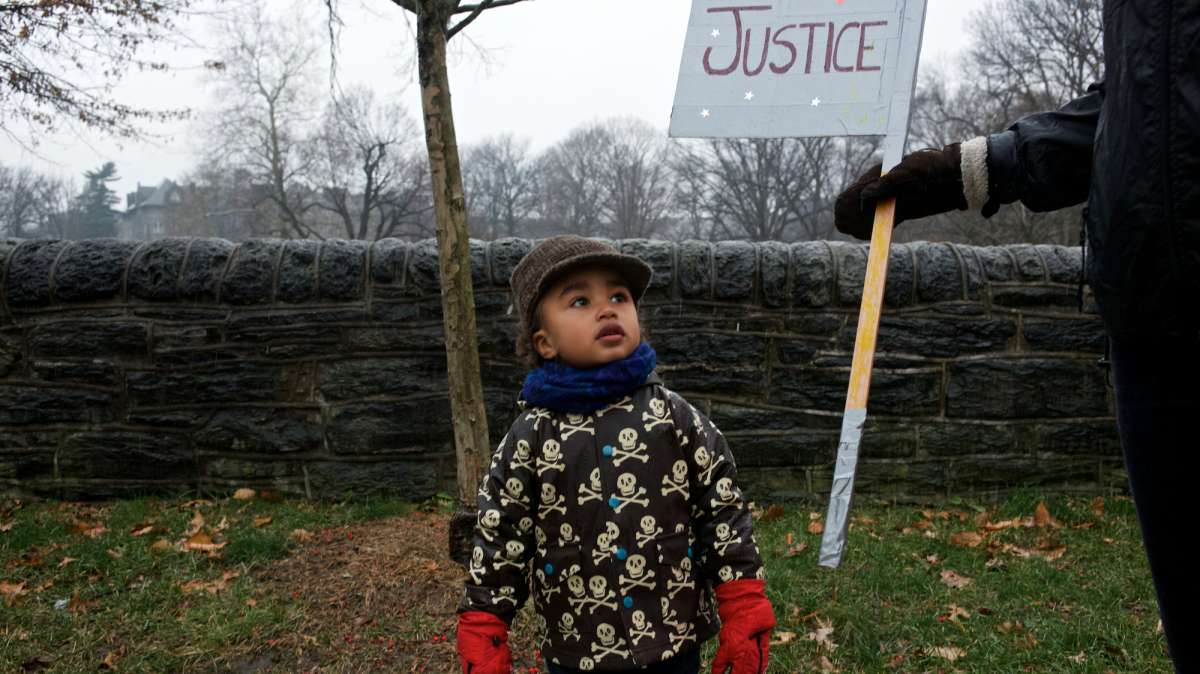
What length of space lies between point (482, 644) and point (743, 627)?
0.54m

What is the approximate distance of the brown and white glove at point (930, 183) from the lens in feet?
5.94

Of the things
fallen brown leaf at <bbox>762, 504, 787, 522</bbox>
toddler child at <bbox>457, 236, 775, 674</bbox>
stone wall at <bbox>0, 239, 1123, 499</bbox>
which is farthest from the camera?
stone wall at <bbox>0, 239, 1123, 499</bbox>

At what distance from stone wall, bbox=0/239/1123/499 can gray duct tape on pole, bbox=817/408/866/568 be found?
107 inches

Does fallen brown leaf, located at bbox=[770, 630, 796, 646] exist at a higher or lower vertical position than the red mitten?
lower

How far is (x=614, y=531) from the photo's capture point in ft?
5.67

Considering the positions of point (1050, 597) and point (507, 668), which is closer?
point (507, 668)

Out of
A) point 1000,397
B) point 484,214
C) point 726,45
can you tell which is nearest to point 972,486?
point 1000,397

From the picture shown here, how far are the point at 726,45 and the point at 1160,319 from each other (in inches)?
55.1

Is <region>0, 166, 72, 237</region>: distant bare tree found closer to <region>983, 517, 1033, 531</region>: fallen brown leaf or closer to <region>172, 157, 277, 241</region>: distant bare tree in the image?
<region>172, 157, 277, 241</region>: distant bare tree

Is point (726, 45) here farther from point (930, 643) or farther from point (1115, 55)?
point (930, 643)

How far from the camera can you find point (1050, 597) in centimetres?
336

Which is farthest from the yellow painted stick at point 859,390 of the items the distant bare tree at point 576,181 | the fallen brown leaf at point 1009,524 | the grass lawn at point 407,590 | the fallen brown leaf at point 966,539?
the distant bare tree at point 576,181

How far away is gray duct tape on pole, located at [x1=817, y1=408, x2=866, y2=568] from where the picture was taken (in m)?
1.82

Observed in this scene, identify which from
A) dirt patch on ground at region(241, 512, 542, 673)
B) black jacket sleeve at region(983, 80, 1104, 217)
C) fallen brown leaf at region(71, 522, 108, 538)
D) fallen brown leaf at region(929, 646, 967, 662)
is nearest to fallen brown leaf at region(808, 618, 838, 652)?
fallen brown leaf at region(929, 646, 967, 662)
